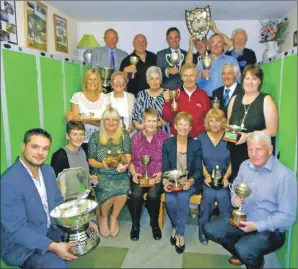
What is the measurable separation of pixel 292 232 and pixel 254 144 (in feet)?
2.22

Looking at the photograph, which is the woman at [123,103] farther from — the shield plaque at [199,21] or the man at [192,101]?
the shield plaque at [199,21]

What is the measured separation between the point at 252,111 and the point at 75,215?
152 centimetres

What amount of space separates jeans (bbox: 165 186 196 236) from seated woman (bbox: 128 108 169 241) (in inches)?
6.3

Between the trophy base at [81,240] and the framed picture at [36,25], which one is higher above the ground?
the framed picture at [36,25]

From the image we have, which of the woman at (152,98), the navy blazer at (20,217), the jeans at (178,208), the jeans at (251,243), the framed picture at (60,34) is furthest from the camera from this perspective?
the framed picture at (60,34)

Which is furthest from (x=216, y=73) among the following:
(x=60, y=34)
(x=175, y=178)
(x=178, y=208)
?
(x=60, y=34)

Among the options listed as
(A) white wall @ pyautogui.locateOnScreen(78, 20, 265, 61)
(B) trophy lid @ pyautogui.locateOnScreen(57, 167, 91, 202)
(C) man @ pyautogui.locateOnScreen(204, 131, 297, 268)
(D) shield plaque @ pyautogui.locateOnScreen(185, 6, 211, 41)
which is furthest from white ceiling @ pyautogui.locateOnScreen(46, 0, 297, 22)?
(C) man @ pyautogui.locateOnScreen(204, 131, 297, 268)

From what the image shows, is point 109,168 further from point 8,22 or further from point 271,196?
point 8,22

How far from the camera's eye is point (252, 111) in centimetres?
228

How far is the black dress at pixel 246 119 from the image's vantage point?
2.26 m

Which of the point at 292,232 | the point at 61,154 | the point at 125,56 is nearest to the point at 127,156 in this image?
the point at 61,154

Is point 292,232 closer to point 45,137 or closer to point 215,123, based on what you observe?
point 215,123

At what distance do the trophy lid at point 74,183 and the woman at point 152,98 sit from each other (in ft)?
2.37

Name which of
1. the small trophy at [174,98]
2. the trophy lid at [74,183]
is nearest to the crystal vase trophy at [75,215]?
the trophy lid at [74,183]
